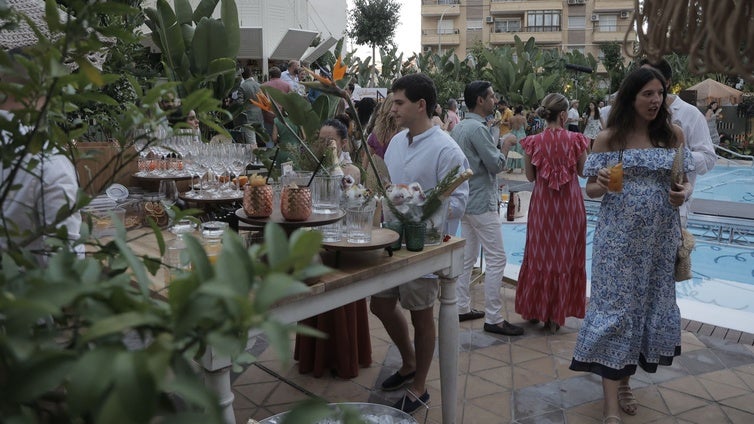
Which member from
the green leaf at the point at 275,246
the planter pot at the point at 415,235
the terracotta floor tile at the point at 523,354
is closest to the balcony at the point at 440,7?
the terracotta floor tile at the point at 523,354

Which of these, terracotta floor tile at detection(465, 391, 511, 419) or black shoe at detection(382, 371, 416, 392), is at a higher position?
black shoe at detection(382, 371, 416, 392)

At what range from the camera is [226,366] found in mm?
1832

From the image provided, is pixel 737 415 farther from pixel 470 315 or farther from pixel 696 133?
pixel 470 315

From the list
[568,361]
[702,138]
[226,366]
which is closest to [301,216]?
[226,366]

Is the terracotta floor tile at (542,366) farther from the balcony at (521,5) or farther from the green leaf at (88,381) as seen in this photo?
the balcony at (521,5)

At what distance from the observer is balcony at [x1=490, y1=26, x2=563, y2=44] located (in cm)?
4984

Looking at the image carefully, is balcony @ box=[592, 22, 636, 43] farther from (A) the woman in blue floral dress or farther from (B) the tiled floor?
(A) the woman in blue floral dress

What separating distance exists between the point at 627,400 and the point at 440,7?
53312 millimetres

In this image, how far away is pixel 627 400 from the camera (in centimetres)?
335

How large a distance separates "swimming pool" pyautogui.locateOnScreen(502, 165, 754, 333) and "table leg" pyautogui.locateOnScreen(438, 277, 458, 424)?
2746 mm

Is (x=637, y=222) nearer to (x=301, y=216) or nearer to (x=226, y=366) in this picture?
(x=301, y=216)

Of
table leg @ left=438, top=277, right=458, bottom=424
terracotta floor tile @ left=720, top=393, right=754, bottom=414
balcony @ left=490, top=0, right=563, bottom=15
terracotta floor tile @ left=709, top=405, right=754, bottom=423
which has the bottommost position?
terracotta floor tile @ left=709, top=405, right=754, bottom=423

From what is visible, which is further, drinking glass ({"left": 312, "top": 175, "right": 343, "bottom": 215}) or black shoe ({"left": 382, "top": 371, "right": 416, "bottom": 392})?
black shoe ({"left": 382, "top": 371, "right": 416, "bottom": 392})

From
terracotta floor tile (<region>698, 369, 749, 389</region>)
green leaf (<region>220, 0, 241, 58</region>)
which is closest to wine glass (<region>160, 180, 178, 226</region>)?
green leaf (<region>220, 0, 241, 58</region>)
